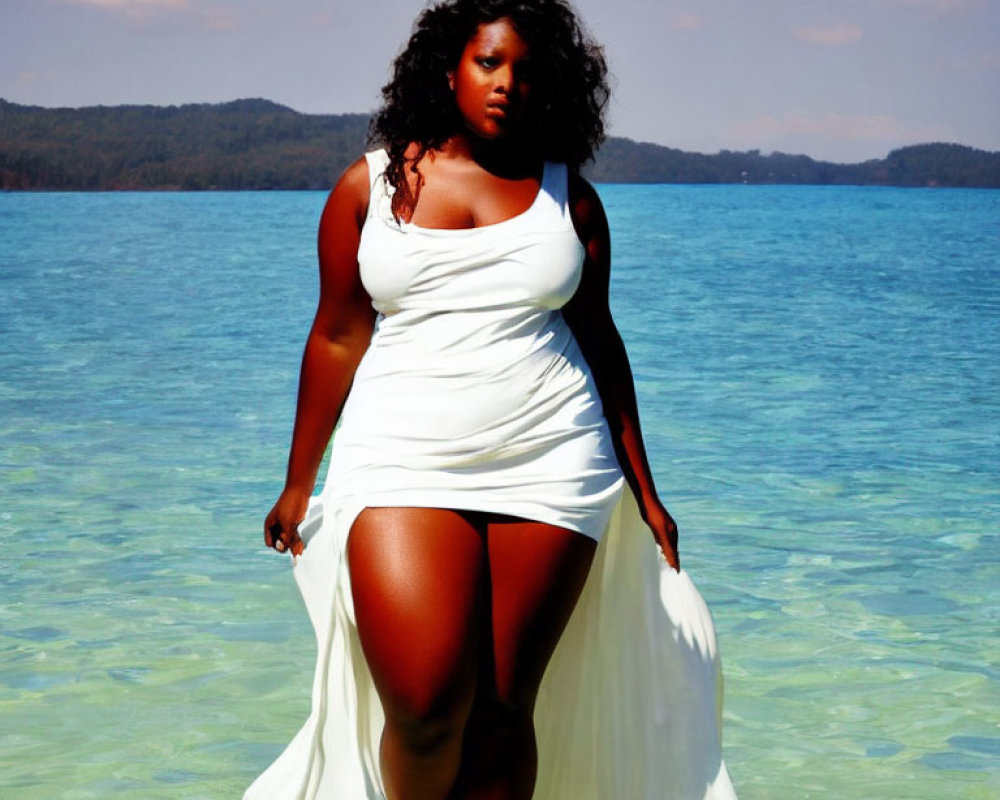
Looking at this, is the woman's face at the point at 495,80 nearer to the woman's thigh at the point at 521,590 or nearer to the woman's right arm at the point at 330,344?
the woman's right arm at the point at 330,344

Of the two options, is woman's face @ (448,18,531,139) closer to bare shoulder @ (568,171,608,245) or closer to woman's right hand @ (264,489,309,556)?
bare shoulder @ (568,171,608,245)

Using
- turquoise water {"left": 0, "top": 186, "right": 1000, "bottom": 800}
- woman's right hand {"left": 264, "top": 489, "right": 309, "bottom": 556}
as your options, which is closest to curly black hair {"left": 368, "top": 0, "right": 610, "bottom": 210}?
woman's right hand {"left": 264, "top": 489, "right": 309, "bottom": 556}

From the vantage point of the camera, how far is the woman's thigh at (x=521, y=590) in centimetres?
257

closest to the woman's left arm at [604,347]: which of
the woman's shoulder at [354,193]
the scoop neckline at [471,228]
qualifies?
the scoop neckline at [471,228]

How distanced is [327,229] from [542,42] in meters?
0.51

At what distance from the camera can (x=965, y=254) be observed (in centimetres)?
4109

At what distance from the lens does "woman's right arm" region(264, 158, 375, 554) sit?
8.90ft

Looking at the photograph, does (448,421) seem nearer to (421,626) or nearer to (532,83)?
(421,626)

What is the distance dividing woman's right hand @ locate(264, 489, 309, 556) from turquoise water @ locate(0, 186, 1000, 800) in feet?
5.08

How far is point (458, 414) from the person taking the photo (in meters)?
2.60

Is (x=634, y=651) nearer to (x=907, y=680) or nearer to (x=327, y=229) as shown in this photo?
(x=327, y=229)

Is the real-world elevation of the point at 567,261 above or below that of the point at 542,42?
below

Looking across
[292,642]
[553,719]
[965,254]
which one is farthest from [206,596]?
[965,254]

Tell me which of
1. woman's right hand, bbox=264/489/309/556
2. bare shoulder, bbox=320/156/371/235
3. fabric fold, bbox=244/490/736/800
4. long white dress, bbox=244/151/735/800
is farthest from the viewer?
fabric fold, bbox=244/490/736/800
